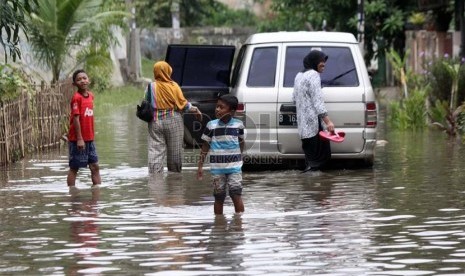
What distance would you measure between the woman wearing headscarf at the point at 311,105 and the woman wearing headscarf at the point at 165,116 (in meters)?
1.35

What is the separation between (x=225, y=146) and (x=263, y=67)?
4.79m

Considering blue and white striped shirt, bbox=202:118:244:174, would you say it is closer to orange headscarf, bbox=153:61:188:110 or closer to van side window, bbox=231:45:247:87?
orange headscarf, bbox=153:61:188:110

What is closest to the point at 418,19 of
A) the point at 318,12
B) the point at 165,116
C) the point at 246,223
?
the point at 318,12

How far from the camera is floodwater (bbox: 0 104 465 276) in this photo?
10180 mm

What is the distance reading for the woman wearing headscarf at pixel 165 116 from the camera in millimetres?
17297

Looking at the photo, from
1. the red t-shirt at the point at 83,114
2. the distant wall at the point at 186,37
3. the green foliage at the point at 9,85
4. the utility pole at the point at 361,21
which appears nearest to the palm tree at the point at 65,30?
the green foliage at the point at 9,85

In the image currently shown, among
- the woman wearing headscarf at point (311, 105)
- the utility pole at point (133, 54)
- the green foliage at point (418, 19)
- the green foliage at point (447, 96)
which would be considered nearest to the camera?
the woman wearing headscarf at point (311, 105)

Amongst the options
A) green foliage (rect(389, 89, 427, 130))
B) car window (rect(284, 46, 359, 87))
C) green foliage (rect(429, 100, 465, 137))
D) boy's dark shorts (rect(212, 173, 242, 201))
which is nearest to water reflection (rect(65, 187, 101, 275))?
boy's dark shorts (rect(212, 173, 242, 201))

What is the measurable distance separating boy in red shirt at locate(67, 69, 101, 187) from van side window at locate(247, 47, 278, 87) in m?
2.38

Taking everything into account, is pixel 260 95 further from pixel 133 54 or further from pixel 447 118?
pixel 133 54

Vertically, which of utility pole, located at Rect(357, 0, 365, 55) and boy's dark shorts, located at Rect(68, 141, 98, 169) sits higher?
utility pole, located at Rect(357, 0, 365, 55)

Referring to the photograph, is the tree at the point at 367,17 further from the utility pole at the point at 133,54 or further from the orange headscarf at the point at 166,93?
the orange headscarf at the point at 166,93

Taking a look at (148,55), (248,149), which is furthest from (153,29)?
(248,149)

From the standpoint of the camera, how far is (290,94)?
57.6 feet
